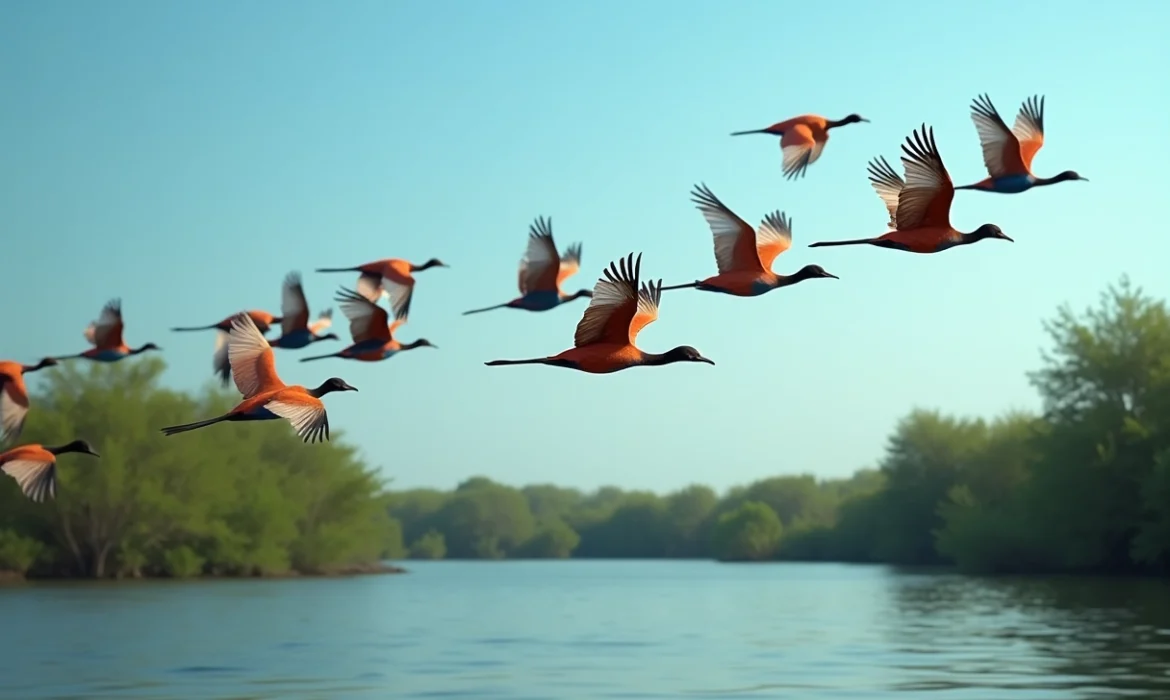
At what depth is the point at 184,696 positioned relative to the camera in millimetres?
30125

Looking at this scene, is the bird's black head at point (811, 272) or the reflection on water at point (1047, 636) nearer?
the bird's black head at point (811, 272)

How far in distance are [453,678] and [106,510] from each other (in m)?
51.1

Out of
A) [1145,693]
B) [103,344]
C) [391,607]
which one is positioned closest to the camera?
[103,344]

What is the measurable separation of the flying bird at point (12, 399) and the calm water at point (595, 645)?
1520 cm

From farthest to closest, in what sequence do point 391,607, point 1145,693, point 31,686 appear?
point 391,607 < point 31,686 < point 1145,693

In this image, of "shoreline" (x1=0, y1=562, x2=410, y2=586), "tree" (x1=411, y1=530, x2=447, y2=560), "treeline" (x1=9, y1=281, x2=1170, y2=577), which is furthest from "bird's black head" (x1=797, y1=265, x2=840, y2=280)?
"tree" (x1=411, y1=530, x2=447, y2=560)

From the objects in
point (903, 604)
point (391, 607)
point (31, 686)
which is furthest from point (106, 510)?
point (31, 686)

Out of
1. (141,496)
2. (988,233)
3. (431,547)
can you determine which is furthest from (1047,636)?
(431,547)

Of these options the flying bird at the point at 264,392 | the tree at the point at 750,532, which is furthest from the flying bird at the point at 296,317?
the tree at the point at 750,532

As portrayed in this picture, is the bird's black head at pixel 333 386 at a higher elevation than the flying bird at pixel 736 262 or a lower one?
lower

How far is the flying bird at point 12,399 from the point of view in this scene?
1534 centimetres

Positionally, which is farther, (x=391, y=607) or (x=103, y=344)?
(x=391, y=607)

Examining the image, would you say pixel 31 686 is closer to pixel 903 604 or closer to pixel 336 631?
pixel 336 631

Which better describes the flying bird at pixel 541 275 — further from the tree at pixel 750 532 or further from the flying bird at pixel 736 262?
the tree at pixel 750 532
